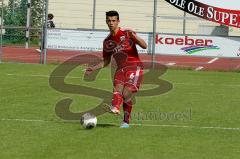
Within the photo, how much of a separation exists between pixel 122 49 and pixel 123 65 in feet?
1.28

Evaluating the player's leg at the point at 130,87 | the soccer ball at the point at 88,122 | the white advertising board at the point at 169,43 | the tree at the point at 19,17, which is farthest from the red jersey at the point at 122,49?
the tree at the point at 19,17

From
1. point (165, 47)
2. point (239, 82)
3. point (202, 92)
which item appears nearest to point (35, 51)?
point (165, 47)

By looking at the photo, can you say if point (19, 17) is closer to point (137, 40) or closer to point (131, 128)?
point (131, 128)

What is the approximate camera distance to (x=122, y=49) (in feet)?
35.2

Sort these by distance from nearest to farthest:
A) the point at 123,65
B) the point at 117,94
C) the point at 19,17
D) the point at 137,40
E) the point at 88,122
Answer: the point at 137,40 < the point at 88,122 < the point at 117,94 < the point at 123,65 < the point at 19,17

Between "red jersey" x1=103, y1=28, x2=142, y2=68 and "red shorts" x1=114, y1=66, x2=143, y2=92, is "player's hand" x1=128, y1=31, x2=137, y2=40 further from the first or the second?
"red shorts" x1=114, y1=66, x2=143, y2=92

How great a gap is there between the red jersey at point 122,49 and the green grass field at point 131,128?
110 centimetres

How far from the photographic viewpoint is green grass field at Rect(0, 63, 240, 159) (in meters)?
8.34

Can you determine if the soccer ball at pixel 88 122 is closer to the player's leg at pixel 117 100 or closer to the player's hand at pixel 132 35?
the player's leg at pixel 117 100

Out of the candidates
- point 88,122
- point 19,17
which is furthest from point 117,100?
point 19,17

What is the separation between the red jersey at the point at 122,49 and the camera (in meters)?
10.6

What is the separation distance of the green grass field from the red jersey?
1.10 m

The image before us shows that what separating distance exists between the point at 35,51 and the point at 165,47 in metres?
11.7

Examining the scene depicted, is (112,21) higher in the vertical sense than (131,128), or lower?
higher
